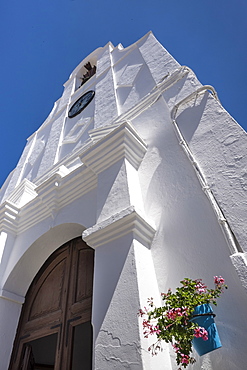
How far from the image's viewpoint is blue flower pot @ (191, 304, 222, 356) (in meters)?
1.62

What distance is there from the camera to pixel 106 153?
A: 3357 millimetres

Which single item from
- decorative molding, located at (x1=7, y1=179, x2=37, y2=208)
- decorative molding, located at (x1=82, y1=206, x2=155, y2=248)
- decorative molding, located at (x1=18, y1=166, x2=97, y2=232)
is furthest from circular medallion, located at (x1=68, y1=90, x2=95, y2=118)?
decorative molding, located at (x1=82, y1=206, x2=155, y2=248)

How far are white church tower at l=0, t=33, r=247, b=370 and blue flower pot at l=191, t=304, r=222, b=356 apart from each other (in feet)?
0.85

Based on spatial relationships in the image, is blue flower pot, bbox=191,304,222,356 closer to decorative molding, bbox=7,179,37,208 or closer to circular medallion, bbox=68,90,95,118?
decorative molding, bbox=7,179,37,208

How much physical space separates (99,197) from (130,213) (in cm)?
71

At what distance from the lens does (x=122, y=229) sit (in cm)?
→ 252

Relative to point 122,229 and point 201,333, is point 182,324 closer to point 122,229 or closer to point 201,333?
point 201,333

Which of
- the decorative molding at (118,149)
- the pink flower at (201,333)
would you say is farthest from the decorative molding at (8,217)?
the pink flower at (201,333)

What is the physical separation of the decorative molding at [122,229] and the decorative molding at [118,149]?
0.94 metres

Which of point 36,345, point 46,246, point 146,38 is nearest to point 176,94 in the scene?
point 46,246

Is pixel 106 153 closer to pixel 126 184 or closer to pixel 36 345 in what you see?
pixel 126 184

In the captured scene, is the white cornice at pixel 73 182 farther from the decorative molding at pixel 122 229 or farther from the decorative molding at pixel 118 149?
the decorative molding at pixel 122 229

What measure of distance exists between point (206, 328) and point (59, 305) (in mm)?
2359

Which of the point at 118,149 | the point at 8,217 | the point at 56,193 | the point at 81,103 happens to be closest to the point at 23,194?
the point at 8,217
